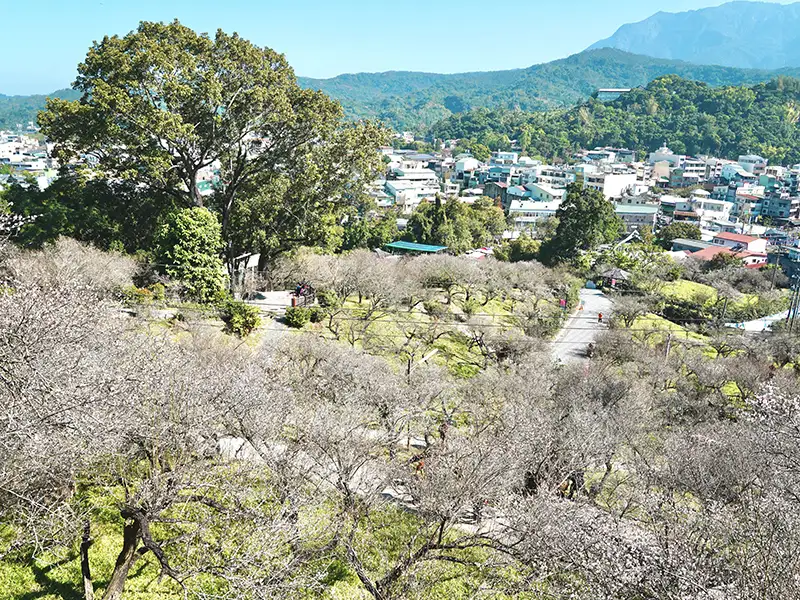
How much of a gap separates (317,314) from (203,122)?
22.6 feet

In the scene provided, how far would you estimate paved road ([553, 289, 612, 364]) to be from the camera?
81.2ft

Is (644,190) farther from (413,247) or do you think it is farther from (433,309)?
(433,309)

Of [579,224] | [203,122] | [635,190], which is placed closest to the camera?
[203,122]

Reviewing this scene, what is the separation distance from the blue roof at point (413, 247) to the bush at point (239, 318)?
2392 centimetres

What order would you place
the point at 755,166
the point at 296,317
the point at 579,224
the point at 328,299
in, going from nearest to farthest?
the point at 296,317, the point at 328,299, the point at 579,224, the point at 755,166

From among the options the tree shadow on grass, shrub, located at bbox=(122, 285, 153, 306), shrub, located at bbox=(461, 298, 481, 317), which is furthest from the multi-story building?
the tree shadow on grass

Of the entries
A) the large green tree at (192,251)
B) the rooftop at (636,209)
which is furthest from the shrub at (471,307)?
the rooftop at (636,209)

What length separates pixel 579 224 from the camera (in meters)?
36.7

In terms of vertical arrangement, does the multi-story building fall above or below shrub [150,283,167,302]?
below

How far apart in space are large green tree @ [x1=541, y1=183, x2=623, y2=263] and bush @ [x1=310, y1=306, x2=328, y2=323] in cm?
2227

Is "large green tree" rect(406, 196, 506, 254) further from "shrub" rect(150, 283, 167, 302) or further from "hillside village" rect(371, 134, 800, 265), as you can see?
"shrub" rect(150, 283, 167, 302)

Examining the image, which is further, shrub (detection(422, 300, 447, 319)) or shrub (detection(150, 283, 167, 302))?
shrub (detection(422, 300, 447, 319))

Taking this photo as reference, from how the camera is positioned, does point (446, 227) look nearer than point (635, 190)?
Yes

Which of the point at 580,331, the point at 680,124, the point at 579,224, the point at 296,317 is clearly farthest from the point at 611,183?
the point at 296,317
